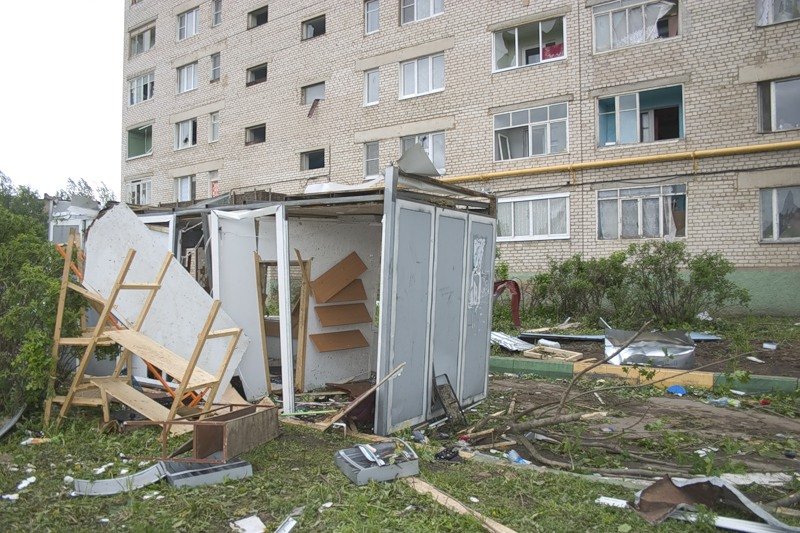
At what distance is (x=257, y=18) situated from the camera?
79.8 ft

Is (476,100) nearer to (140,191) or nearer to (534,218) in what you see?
(534,218)

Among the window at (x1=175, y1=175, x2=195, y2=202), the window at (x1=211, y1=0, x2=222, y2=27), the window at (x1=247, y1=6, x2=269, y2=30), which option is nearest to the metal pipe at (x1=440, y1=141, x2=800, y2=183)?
the window at (x1=247, y1=6, x2=269, y2=30)

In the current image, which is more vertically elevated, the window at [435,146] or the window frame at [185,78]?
the window frame at [185,78]

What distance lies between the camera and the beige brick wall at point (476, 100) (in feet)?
46.9

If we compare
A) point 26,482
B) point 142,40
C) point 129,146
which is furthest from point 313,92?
point 26,482

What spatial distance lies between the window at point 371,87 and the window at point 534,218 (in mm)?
5916

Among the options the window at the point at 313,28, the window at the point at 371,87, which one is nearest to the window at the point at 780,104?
the window at the point at 371,87

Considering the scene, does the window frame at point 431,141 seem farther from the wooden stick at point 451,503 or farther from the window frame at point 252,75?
the wooden stick at point 451,503

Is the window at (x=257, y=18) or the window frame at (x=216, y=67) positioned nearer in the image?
the window at (x=257, y=18)

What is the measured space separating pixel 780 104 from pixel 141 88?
1029 inches

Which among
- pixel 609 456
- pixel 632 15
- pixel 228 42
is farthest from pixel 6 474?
pixel 228 42

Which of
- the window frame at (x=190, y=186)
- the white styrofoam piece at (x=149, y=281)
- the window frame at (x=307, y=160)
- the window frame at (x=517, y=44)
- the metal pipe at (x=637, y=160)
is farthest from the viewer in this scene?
the window frame at (x=190, y=186)

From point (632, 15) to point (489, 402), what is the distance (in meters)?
12.8

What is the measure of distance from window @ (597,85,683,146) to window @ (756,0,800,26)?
7.69 ft
